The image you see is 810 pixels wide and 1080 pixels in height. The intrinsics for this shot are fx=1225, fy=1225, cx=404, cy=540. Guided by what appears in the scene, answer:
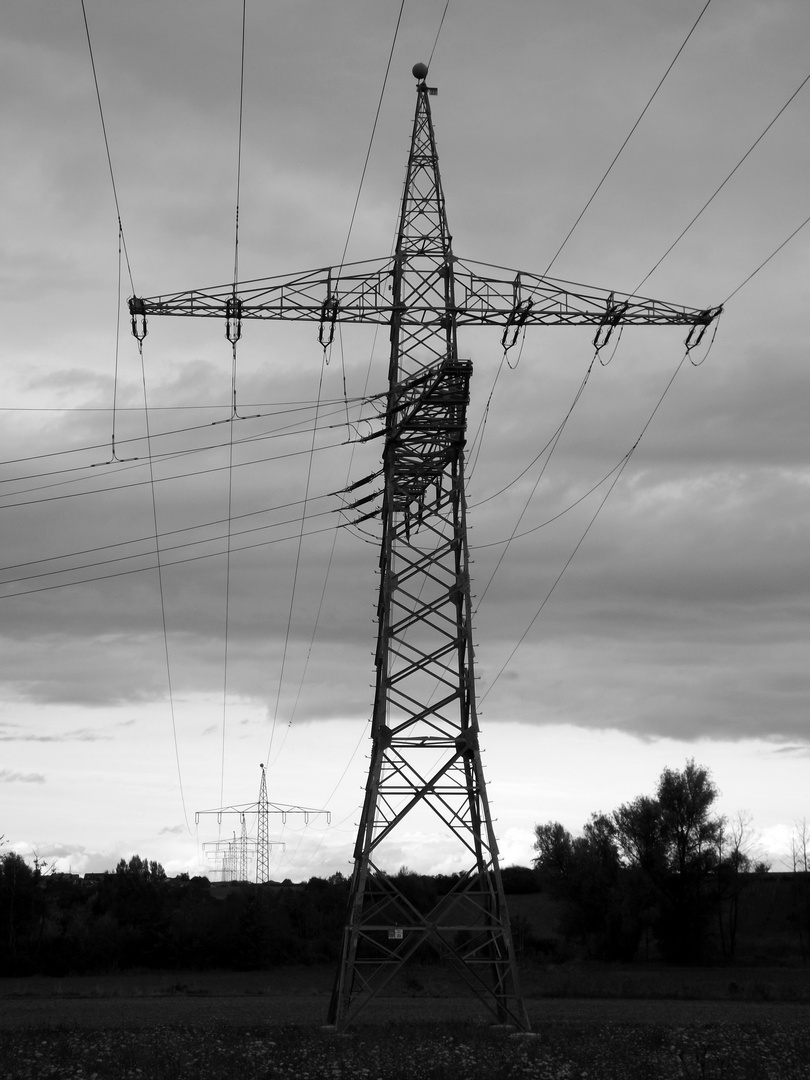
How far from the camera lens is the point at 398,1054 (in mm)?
25766

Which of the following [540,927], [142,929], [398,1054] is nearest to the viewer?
[398,1054]

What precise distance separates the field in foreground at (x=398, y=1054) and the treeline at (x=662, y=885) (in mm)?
54695

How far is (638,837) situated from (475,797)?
211ft

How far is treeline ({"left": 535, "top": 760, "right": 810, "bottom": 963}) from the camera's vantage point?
84062mm

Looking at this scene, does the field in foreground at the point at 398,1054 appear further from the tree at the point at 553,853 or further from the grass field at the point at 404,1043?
the tree at the point at 553,853

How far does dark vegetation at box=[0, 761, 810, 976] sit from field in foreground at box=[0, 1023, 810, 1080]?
48.1m

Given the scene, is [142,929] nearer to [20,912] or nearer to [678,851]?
[20,912]

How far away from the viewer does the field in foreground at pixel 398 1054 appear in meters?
24.3

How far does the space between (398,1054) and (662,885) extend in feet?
212

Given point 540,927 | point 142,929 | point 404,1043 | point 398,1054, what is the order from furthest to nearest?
point 540,927
point 142,929
point 404,1043
point 398,1054

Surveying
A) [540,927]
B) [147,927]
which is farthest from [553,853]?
[147,927]

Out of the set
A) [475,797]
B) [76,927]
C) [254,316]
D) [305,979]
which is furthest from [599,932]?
[254,316]

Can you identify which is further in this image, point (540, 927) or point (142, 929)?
point (540, 927)

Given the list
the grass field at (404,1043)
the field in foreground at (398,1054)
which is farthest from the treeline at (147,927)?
the field in foreground at (398,1054)
